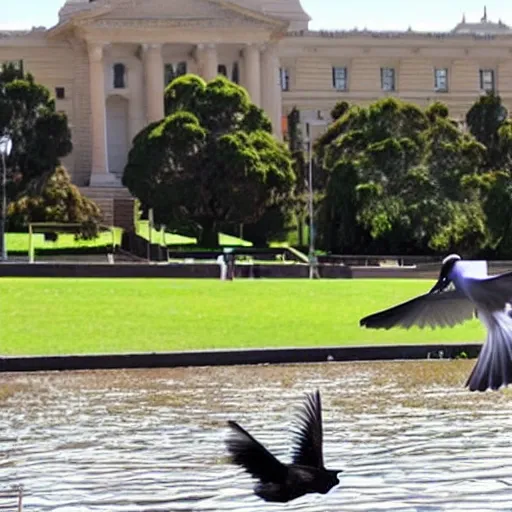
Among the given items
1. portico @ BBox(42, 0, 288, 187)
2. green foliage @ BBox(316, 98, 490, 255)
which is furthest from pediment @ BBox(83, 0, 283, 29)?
green foliage @ BBox(316, 98, 490, 255)

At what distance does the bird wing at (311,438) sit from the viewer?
232 inches

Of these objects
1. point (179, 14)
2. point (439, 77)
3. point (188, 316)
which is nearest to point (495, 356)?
point (188, 316)

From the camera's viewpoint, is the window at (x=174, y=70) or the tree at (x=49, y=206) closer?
the tree at (x=49, y=206)

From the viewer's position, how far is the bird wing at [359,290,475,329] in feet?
19.4

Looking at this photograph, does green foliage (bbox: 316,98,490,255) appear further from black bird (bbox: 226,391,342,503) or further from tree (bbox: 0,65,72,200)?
black bird (bbox: 226,391,342,503)

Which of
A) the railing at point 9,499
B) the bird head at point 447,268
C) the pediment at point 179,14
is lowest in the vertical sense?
the railing at point 9,499

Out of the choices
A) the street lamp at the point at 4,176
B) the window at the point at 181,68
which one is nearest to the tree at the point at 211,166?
the street lamp at the point at 4,176

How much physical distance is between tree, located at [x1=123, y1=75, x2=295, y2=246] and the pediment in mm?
30770

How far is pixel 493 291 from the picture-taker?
5.45 metres

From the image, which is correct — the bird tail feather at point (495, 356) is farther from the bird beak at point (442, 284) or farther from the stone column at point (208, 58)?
the stone column at point (208, 58)

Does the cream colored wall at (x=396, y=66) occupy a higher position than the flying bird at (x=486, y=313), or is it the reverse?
the cream colored wall at (x=396, y=66)

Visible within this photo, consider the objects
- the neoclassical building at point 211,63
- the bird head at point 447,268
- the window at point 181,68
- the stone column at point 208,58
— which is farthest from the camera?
the window at point 181,68

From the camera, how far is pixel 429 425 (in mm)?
12977

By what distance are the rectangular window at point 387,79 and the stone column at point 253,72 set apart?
56.0ft
